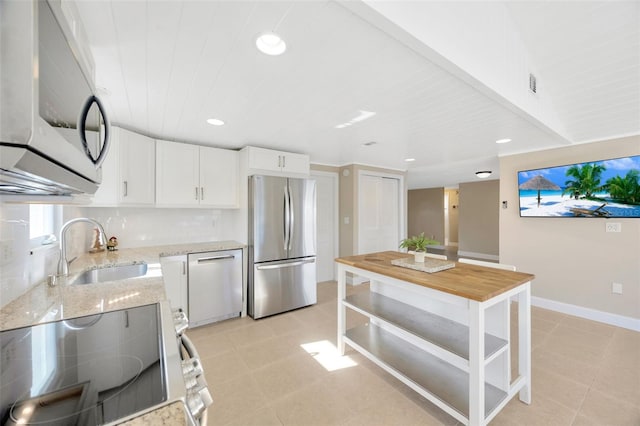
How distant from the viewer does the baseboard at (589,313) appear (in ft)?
9.38

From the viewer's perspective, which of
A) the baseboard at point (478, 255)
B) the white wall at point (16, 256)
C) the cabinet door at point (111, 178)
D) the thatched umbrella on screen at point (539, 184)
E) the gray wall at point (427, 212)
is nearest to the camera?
the white wall at point (16, 256)

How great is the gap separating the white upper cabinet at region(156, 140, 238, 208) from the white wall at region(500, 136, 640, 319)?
4.00 meters

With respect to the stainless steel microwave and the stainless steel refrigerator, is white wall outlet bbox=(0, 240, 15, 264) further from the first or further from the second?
the stainless steel refrigerator

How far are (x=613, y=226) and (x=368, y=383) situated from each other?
3.37 metres

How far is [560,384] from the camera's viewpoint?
1.98 m

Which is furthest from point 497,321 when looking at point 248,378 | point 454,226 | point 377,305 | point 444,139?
point 454,226

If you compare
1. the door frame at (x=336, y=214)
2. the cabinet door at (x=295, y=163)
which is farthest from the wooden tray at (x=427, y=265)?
the door frame at (x=336, y=214)

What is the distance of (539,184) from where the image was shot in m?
3.41

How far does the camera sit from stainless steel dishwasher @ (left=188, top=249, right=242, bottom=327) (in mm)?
2900

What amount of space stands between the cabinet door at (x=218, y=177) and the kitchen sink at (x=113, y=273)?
1160 millimetres

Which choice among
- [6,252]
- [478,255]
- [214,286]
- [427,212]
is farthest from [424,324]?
[427,212]

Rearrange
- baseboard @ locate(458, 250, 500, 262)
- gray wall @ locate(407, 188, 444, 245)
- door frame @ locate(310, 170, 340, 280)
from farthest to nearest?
gray wall @ locate(407, 188, 444, 245) → baseboard @ locate(458, 250, 500, 262) → door frame @ locate(310, 170, 340, 280)

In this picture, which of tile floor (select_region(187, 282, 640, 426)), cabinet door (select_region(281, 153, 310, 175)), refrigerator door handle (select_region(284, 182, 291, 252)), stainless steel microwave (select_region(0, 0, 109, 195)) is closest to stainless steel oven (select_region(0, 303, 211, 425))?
stainless steel microwave (select_region(0, 0, 109, 195))

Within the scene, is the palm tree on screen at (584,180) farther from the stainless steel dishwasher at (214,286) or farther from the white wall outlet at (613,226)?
the stainless steel dishwasher at (214,286)
